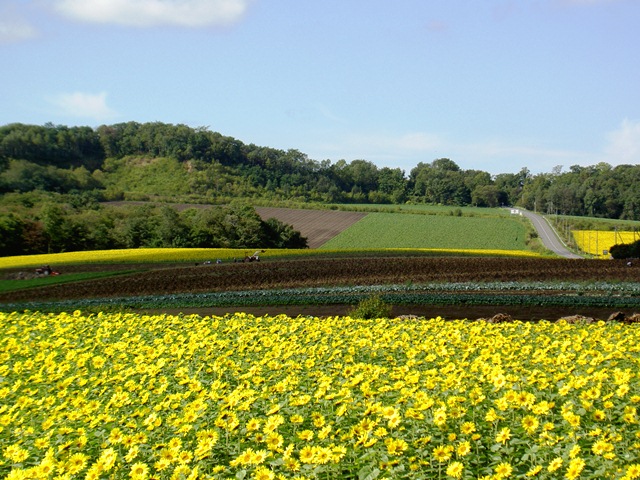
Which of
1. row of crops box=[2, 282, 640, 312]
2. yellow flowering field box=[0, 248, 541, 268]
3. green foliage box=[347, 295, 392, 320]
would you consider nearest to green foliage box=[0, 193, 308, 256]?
yellow flowering field box=[0, 248, 541, 268]

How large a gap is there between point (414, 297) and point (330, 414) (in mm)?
20152

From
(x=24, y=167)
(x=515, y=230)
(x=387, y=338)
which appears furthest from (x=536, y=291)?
(x=24, y=167)

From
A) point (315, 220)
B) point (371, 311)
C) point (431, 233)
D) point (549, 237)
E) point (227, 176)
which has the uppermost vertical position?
point (227, 176)

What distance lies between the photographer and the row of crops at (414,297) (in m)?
25.1

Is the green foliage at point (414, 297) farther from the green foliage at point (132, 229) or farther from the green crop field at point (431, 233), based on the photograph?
the green crop field at point (431, 233)

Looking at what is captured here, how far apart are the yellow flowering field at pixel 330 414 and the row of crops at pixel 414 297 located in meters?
14.8

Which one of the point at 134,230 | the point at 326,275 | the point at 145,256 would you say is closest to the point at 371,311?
the point at 326,275

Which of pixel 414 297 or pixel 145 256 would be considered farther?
pixel 145 256

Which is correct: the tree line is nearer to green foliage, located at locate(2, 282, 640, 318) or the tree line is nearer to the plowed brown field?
the plowed brown field

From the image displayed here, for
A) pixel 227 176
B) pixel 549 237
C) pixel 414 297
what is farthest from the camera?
pixel 227 176

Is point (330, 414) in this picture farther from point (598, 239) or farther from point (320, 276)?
point (598, 239)

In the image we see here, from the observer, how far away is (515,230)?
85812 mm

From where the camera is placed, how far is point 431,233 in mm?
83188

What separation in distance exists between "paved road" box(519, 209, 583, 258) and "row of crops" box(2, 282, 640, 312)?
129ft
